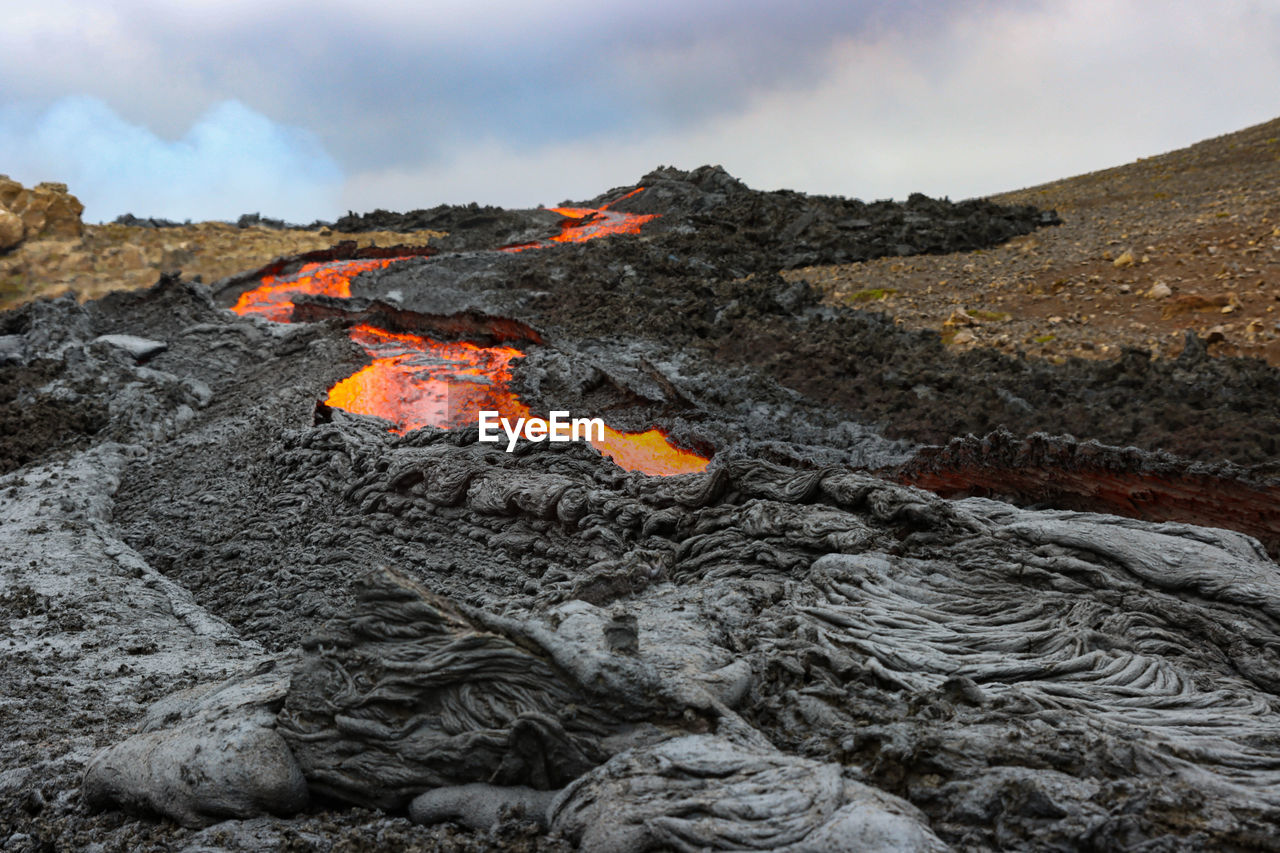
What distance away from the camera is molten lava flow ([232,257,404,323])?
21875mm

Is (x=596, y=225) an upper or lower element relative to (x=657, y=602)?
upper

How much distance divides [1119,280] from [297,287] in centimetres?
2077

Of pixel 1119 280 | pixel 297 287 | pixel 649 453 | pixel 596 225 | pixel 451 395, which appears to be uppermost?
pixel 596 225

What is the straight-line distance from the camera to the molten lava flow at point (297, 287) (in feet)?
71.8

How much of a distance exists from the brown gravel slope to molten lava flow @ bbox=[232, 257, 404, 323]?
41.9 ft

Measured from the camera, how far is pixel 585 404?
13359 mm

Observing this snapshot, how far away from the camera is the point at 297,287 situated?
2389 centimetres

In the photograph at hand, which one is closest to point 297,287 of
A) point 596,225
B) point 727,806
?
point 596,225

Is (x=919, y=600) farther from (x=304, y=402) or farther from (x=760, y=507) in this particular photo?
(x=304, y=402)

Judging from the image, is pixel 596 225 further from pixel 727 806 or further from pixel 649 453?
pixel 727 806

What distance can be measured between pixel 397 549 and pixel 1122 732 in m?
6.16

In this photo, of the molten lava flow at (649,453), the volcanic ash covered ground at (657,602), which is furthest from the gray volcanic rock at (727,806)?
the molten lava flow at (649,453)

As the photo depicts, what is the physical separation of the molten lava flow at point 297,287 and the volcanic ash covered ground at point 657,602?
7029 millimetres

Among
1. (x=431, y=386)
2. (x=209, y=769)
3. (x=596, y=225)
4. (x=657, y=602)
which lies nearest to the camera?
(x=209, y=769)
